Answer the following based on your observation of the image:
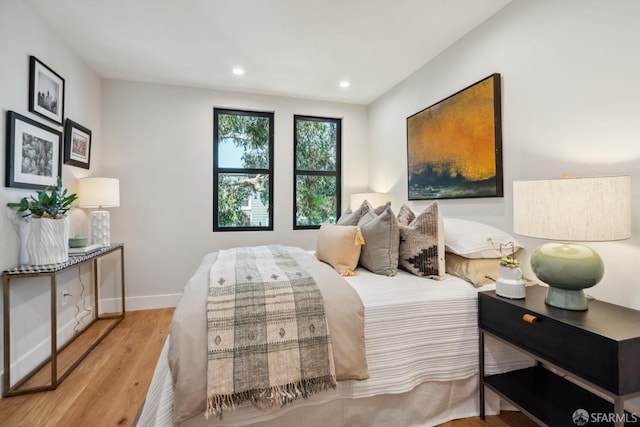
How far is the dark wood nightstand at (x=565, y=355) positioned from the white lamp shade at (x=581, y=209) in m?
0.33

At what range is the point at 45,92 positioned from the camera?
2113 mm

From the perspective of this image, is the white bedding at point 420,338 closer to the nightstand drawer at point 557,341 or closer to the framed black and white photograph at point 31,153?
the nightstand drawer at point 557,341

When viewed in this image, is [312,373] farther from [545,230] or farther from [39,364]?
[39,364]

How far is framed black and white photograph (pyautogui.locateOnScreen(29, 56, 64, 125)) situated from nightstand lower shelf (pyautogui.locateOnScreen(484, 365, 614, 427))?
3.37 m

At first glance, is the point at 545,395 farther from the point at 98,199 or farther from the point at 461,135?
the point at 98,199

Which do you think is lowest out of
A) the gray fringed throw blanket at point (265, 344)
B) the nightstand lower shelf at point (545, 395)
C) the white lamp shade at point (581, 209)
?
the nightstand lower shelf at point (545, 395)

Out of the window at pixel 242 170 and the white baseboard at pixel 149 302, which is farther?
the window at pixel 242 170

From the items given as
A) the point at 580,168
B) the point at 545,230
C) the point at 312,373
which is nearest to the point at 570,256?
the point at 545,230

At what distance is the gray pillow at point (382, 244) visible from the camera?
1818 millimetres

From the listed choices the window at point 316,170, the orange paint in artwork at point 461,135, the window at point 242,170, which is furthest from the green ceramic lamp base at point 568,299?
the window at point 242,170

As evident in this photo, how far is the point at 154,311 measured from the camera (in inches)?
120

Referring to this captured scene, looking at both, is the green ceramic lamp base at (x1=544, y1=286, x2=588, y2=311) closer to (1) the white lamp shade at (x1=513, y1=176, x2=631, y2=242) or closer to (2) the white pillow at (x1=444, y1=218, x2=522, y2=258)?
(1) the white lamp shade at (x1=513, y1=176, x2=631, y2=242)

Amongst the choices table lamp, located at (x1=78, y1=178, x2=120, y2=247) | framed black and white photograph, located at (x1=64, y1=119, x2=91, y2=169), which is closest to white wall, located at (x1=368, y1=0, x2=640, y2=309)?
table lamp, located at (x1=78, y1=178, x2=120, y2=247)

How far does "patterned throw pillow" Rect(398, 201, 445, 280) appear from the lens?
1731mm
